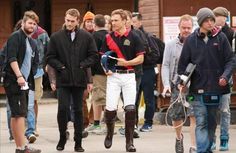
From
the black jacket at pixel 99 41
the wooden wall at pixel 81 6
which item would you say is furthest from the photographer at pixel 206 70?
the wooden wall at pixel 81 6

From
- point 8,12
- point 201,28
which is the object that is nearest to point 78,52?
point 201,28

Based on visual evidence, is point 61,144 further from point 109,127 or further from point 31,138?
point 31,138

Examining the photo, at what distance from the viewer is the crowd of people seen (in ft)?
31.9

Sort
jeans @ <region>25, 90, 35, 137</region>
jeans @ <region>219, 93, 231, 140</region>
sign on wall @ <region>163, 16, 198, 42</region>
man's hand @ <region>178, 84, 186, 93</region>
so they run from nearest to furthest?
man's hand @ <region>178, 84, 186, 93</region>, jeans @ <region>219, 93, 231, 140</region>, jeans @ <region>25, 90, 35, 137</region>, sign on wall @ <region>163, 16, 198, 42</region>

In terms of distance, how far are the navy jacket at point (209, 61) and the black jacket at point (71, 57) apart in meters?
1.75

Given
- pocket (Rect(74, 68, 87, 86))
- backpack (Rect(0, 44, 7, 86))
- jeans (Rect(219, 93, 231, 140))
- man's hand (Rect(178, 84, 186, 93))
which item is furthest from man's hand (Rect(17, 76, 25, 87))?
jeans (Rect(219, 93, 231, 140))

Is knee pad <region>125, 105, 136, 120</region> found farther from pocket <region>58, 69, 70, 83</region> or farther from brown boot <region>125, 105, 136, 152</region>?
pocket <region>58, 69, 70, 83</region>

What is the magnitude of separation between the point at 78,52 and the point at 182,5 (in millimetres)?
4055

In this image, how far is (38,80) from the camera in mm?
13008

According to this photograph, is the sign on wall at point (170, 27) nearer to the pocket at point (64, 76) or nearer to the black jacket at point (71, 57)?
the black jacket at point (71, 57)

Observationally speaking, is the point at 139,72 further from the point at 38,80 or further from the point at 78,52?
the point at 38,80

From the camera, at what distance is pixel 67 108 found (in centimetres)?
1095

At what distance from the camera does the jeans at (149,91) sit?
45.0ft

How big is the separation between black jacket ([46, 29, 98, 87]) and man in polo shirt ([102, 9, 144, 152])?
322 mm
